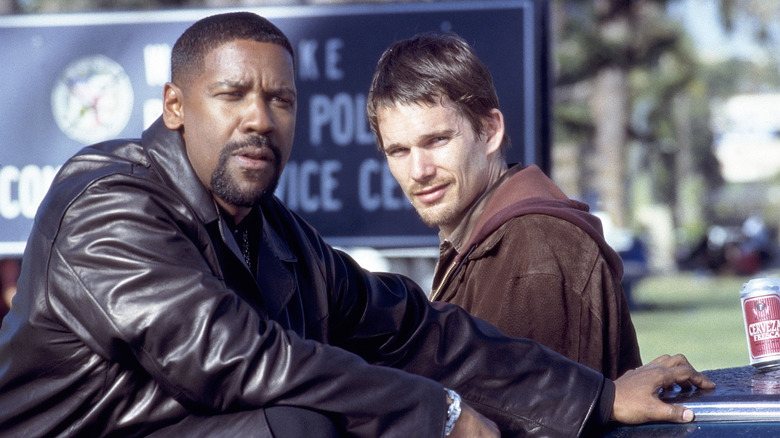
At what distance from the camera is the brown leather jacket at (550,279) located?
2953 millimetres

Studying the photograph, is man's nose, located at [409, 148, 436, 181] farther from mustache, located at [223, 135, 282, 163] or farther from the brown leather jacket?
mustache, located at [223, 135, 282, 163]

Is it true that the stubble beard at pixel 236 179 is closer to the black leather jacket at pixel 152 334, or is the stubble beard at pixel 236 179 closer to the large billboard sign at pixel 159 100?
the black leather jacket at pixel 152 334

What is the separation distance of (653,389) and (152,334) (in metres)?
1.13

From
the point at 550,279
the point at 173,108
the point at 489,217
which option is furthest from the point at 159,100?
the point at 550,279

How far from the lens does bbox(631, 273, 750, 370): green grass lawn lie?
11.5 meters

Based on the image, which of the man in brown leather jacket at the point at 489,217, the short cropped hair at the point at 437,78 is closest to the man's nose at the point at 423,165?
the man in brown leather jacket at the point at 489,217

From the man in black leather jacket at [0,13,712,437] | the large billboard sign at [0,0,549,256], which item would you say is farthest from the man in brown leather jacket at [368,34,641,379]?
the large billboard sign at [0,0,549,256]

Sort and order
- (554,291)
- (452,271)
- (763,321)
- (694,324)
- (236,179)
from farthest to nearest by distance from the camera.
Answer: (694,324)
(452,271)
(554,291)
(763,321)
(236,179)

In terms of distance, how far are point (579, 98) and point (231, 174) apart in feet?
119

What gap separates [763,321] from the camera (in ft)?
8.91

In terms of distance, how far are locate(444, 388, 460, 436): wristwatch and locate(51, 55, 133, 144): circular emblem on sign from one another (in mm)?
3982

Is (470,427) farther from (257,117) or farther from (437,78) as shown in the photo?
(437,78)

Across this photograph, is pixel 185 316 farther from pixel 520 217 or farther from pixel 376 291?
pixel 520 217

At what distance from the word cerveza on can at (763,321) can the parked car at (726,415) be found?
0.23 metres
